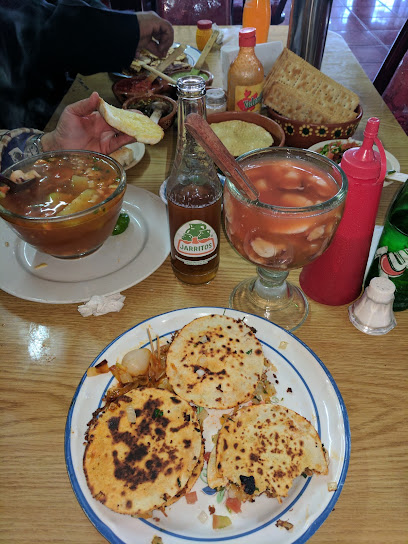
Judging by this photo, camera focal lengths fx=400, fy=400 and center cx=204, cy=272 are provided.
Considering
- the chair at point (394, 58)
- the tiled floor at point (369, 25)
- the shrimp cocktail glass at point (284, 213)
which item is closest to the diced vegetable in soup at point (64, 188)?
the shrimp cocktail glass at point (284, 213)

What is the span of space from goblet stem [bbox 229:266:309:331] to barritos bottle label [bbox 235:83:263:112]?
1126mm

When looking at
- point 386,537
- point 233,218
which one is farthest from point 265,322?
point 386,537

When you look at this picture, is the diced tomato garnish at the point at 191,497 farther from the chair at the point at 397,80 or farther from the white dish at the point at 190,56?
the chair at the point at 397,80

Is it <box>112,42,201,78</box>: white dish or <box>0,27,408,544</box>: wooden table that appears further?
<box>112,42,201,78</box>: white dish

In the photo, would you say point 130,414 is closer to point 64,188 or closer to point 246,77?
point 64,188

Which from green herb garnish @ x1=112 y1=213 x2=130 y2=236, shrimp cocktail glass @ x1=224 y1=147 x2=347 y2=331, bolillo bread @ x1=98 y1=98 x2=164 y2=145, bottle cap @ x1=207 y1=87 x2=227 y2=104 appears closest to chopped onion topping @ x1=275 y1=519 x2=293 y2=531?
shrimp cocktail glass @ x1=224 y1=147 x2=347 y2=331

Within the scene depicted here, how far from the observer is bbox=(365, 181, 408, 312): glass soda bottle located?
1.18 meters

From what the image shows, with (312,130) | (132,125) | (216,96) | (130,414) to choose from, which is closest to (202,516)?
(130,414)

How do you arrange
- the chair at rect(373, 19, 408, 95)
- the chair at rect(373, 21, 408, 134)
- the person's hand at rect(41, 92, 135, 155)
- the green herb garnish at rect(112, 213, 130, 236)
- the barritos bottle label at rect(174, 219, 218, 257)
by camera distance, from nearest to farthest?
the barritos bottle label at rect(174, 219, 218, 257) < the green herb garnish at rect(112, 213, 130, 236) < the person's hand at rect(41, 92, 135, 155) < the chair at rect(373, 21, 408, 134) < the chair at rect(373, 19, 408, 95)

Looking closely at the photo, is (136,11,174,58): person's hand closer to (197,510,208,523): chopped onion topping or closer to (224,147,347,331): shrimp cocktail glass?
(224,147,347,331): shrimp cocktail glass

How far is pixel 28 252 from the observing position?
153cm

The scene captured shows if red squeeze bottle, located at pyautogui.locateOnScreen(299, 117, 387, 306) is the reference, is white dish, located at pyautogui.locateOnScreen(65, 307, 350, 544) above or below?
below

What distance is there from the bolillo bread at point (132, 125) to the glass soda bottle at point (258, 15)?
4.83 ft

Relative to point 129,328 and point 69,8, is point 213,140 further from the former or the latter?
point 69,8
